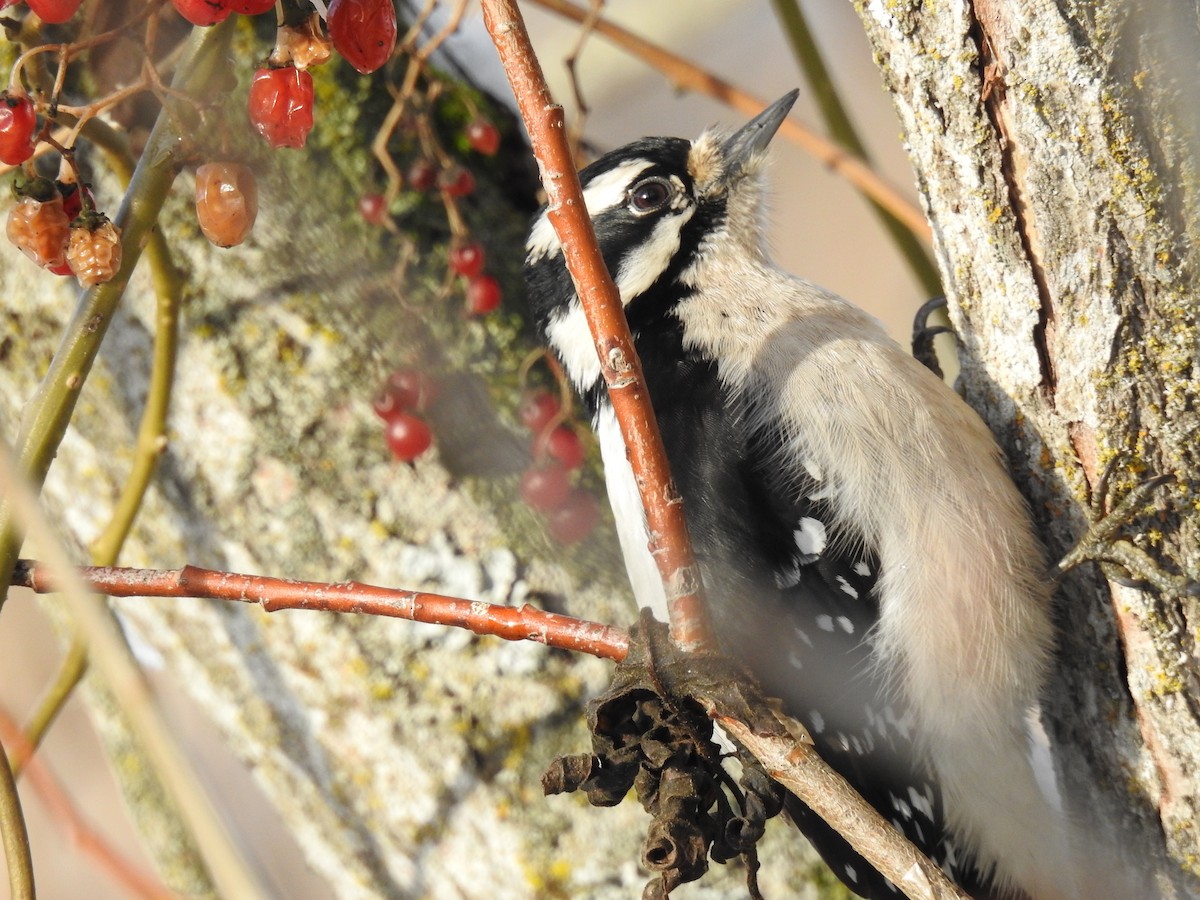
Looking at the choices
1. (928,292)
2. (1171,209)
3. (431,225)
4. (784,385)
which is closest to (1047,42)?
(1171,209)

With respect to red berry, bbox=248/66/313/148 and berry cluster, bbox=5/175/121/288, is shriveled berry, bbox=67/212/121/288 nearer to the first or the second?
berry cluster, bbox=5/175/121/288

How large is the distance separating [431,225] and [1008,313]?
51.3 inches

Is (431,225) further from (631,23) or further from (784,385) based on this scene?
Answer: (631,23)

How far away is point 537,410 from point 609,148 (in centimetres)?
132

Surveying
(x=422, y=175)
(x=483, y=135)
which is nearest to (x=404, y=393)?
(x=422, y=175)

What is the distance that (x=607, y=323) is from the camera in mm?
1264

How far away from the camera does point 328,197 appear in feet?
7.97

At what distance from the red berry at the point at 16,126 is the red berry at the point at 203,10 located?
8.9 inches

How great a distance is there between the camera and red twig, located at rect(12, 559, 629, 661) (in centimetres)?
147

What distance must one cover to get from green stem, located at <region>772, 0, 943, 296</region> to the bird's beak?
24cm

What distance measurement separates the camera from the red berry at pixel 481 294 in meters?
2.41

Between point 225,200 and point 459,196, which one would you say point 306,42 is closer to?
point 225,200

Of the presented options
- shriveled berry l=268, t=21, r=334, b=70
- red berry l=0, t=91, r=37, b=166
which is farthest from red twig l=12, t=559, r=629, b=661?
shriveled berry l=268, t=21, r=334, b=70

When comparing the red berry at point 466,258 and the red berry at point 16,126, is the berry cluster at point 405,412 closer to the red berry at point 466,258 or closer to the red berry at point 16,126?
the red berry at point 466,258
